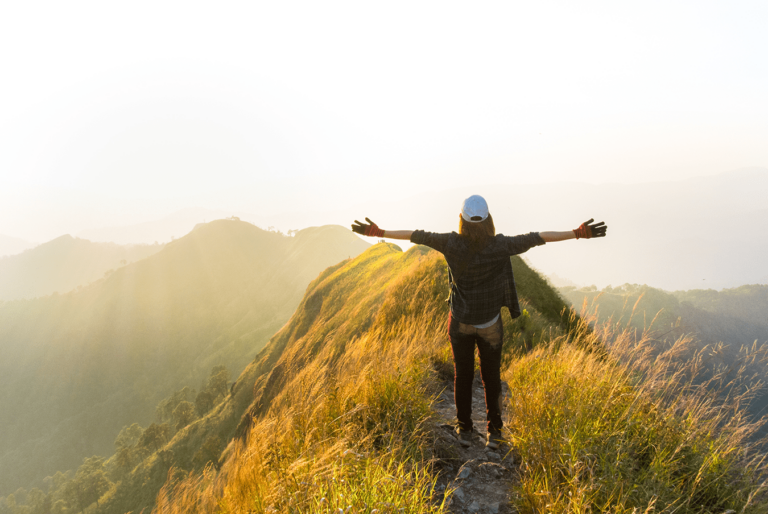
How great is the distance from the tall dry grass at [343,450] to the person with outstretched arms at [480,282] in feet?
2.68

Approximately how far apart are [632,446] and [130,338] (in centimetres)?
17080

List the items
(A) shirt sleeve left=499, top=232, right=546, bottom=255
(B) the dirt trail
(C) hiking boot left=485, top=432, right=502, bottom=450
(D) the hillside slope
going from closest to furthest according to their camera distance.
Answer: (B) the dirt trail → (A) shirt sleeve left=499, top=232, right=546, bottom=255 → (C) hiking boot left=485, top=432, right=502, bottom=450 → (D) the hillside slope

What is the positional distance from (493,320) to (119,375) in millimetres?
159232

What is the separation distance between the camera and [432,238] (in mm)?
4152

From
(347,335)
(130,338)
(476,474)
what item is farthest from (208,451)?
(130,338)

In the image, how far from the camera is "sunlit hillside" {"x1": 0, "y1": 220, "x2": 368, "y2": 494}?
101m

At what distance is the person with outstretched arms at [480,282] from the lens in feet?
12.8

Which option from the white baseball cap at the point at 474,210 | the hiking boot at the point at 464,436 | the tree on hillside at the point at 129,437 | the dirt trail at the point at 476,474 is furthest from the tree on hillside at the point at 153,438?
the white baseball cap at the point at 474,210

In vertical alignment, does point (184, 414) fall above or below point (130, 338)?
above

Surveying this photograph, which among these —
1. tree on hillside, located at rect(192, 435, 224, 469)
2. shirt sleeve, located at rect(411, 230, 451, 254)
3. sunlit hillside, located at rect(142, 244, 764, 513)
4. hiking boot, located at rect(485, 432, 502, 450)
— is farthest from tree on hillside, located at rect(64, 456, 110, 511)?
shirt sleeve, located at rect(411, 230, 451, 254)

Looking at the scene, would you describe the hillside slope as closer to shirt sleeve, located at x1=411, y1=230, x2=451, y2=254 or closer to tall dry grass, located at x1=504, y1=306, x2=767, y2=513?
shirt sleeve, located at x1=411, y1=230, x2=451, y2=254

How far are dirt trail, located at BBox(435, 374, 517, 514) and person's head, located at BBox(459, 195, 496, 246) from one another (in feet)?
7.48

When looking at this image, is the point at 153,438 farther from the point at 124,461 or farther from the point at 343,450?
the point at 343,450

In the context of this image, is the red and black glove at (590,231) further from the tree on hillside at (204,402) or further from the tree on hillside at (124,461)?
the tree on hillside at (124,461)
